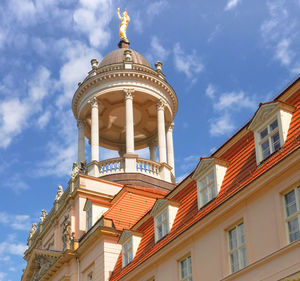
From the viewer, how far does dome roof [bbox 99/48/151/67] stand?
4703 centimetres

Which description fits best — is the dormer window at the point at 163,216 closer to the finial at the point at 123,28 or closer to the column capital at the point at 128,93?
the column capital at the point at 128,93

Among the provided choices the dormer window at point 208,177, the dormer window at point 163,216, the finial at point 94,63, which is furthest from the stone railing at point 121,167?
the dormer window at point 208,177

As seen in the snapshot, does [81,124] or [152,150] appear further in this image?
[152,150]

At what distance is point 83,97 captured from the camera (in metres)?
45.8

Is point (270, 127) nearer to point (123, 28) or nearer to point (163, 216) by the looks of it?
point (163, 216)

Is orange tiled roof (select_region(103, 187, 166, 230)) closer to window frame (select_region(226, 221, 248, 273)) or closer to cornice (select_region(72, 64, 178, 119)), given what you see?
cornice (select_region(72, 64, 178, 119))

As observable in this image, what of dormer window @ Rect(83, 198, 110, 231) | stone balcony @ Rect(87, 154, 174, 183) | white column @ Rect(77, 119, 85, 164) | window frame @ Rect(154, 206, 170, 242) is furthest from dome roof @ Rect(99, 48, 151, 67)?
window frame @ Rect(154, 206, 170, 242)

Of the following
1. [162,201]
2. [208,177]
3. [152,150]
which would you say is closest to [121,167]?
[152,150]

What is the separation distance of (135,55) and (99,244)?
19.9 meters

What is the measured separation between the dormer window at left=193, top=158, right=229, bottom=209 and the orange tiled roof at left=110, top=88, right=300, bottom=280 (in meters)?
0.24

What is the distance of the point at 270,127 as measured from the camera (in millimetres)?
20969

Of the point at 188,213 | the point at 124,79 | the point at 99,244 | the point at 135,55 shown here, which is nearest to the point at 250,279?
the point at 188,213

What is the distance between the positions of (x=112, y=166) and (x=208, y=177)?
17684 millimetres

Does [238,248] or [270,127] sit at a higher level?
[270,127]
